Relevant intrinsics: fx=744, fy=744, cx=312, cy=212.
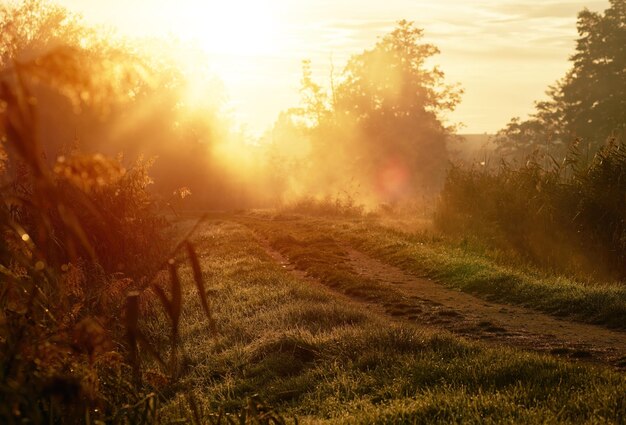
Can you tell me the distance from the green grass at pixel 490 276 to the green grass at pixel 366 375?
3306 millimetres

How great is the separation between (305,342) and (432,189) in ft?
173

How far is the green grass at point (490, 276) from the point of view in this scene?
1114 cm

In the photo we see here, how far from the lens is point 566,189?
15.7 metres

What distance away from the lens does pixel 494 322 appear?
34.6 ft

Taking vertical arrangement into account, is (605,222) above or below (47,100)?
→ below

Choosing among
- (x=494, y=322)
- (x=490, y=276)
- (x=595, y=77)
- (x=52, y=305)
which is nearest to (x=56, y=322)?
(x=52, y=305)

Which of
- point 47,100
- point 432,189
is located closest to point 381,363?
point 47,100

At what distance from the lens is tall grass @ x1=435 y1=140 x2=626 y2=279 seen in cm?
1439

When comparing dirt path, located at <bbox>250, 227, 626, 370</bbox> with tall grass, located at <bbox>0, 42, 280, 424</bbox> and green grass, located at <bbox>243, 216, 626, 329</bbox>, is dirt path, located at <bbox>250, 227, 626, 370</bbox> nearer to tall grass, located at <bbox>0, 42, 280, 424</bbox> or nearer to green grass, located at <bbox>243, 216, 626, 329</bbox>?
green grass, located at <bbox>243, 216, 626, 329</bbox>

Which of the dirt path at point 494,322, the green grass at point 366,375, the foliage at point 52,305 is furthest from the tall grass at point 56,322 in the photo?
the dirt path at point 494,322

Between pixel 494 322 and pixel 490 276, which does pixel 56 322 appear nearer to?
pixel 494 322

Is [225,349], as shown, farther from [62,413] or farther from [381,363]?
[62,413]

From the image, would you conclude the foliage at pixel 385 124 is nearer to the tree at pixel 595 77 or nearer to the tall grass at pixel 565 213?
the tree at pixel 595 77

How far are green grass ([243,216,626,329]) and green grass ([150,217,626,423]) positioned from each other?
3.31 m
